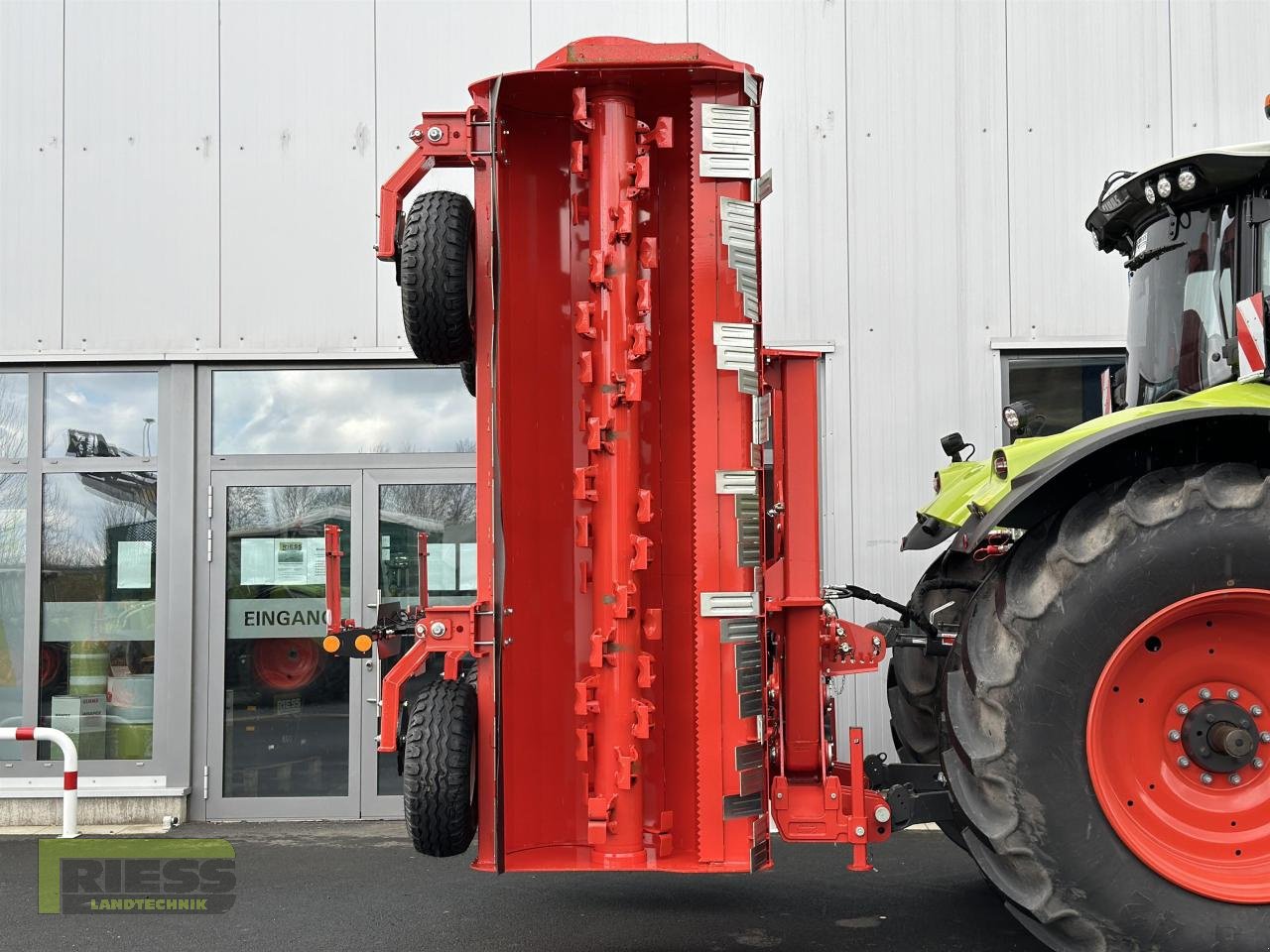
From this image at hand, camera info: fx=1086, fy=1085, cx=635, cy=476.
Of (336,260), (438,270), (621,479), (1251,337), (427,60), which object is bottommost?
(621,479)

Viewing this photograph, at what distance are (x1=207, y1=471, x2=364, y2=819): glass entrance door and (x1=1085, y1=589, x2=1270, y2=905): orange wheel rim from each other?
17.8ft

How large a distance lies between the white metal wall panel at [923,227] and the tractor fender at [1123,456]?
403 centimetres

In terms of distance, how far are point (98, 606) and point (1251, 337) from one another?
7203mm

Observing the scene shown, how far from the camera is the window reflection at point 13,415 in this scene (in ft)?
25.1

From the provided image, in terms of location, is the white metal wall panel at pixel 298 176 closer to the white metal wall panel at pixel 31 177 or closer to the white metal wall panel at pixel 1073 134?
the white metal wall panel at pixel 31 177

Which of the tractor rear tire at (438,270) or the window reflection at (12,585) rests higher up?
the tractor rear tire at (438,270)

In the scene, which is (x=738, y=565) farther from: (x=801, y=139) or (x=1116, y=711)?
(x=801, y=139)

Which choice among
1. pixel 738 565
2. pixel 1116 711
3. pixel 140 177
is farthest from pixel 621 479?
pixel 140 177

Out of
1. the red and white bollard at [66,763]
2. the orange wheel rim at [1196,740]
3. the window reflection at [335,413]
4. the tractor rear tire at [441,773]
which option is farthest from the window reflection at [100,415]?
the orange wheel rim at [1196,740]

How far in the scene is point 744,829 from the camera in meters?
3.67

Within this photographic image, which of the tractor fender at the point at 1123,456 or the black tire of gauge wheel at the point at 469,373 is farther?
the black tire of gauge wheel at the point at 469,373

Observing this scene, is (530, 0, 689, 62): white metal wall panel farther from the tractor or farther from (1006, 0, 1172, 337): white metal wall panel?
the tractor

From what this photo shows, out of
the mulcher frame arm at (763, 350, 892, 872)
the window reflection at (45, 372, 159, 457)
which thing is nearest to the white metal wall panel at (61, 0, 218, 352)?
the window reflection at (45, 372, 159, 457)

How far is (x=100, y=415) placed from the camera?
7676 millimetres
